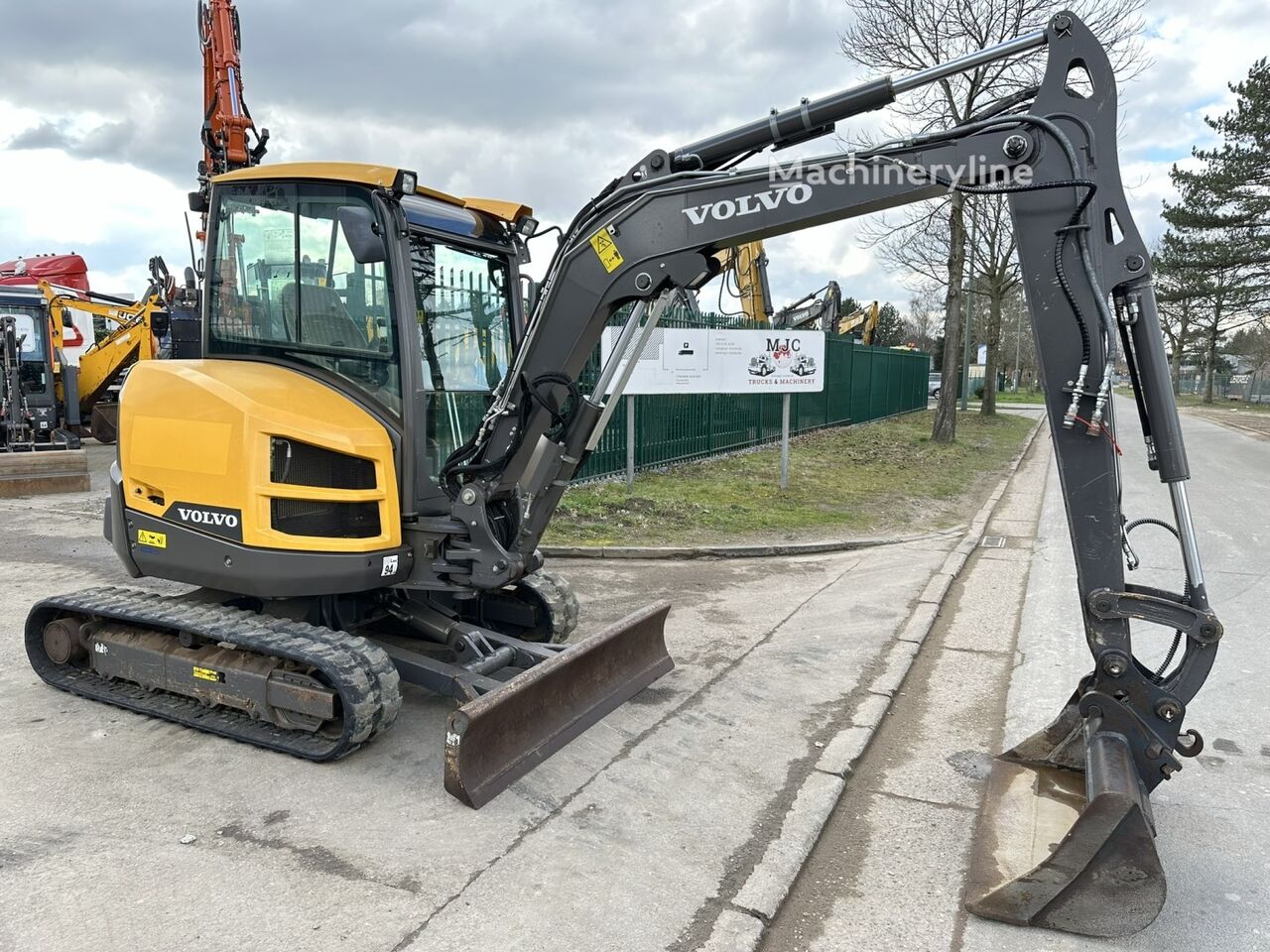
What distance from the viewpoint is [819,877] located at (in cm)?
332

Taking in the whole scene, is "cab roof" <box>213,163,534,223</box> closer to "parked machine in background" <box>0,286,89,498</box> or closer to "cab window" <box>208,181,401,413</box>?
"cab window" <box>208,181,401,413</box>

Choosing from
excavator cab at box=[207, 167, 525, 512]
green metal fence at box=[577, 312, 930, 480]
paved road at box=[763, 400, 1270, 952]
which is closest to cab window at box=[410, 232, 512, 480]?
excavator cab at box=[207, 167, 525, 512]

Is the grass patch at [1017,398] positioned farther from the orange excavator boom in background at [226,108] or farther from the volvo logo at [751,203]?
the volvo logo at [751,203]

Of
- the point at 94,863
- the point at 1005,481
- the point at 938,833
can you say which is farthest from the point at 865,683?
the point at 1005,481

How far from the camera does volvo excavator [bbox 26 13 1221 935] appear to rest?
3344 mm

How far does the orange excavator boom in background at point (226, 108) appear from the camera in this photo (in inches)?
393

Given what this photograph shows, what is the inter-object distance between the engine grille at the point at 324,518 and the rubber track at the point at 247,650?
480mm

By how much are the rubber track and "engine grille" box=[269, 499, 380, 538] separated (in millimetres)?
480

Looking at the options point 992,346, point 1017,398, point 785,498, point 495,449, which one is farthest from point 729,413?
point 1017,398

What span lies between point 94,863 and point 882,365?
24972 mm

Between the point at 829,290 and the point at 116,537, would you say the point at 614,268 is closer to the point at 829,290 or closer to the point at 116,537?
the point at 116,537

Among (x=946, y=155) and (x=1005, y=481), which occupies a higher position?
(x=946, y=155)

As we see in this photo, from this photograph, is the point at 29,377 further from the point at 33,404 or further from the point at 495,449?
the point at 495,449

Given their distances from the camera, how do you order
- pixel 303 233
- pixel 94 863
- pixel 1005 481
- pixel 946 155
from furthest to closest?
pixel 1005 481
pixel 303 233
pixel 946 155
pixel 94 863
